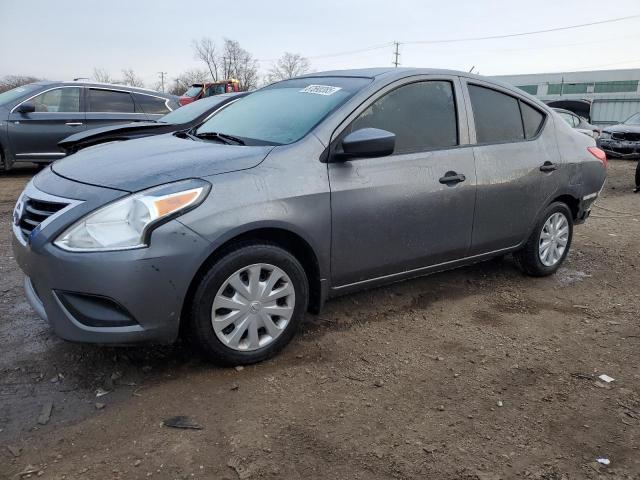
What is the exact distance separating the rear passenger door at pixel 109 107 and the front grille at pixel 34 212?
6753 mm

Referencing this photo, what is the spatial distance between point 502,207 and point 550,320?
0.89 m

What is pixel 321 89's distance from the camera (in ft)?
11.6

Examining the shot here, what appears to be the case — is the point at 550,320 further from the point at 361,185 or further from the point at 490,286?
the point at 361,185

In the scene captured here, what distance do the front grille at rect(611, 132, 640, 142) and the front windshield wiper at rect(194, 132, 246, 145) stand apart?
1407 cm

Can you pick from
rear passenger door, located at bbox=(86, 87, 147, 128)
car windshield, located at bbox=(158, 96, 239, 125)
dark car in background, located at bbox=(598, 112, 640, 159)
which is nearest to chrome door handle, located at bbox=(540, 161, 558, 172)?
car windshield, located at bbox=(158, 96, 239, 125)

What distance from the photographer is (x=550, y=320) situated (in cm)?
379

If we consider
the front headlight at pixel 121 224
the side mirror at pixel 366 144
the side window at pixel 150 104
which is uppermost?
the side window at pixel 150 104

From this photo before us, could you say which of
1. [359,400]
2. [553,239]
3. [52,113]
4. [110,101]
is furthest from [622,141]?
[359,400]

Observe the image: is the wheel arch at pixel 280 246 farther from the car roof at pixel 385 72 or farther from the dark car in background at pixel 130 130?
the dark car in background at pixel 130 130

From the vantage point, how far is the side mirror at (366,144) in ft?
9.75

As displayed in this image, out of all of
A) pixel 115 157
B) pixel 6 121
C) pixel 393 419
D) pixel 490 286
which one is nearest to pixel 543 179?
pixel 490 286

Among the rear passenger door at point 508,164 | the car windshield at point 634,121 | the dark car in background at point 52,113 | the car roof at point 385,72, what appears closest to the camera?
the car roof at point 385,72

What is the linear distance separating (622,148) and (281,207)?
568 inches

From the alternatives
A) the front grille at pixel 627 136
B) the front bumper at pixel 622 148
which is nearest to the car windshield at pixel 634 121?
the front grille at pixel 627 136
